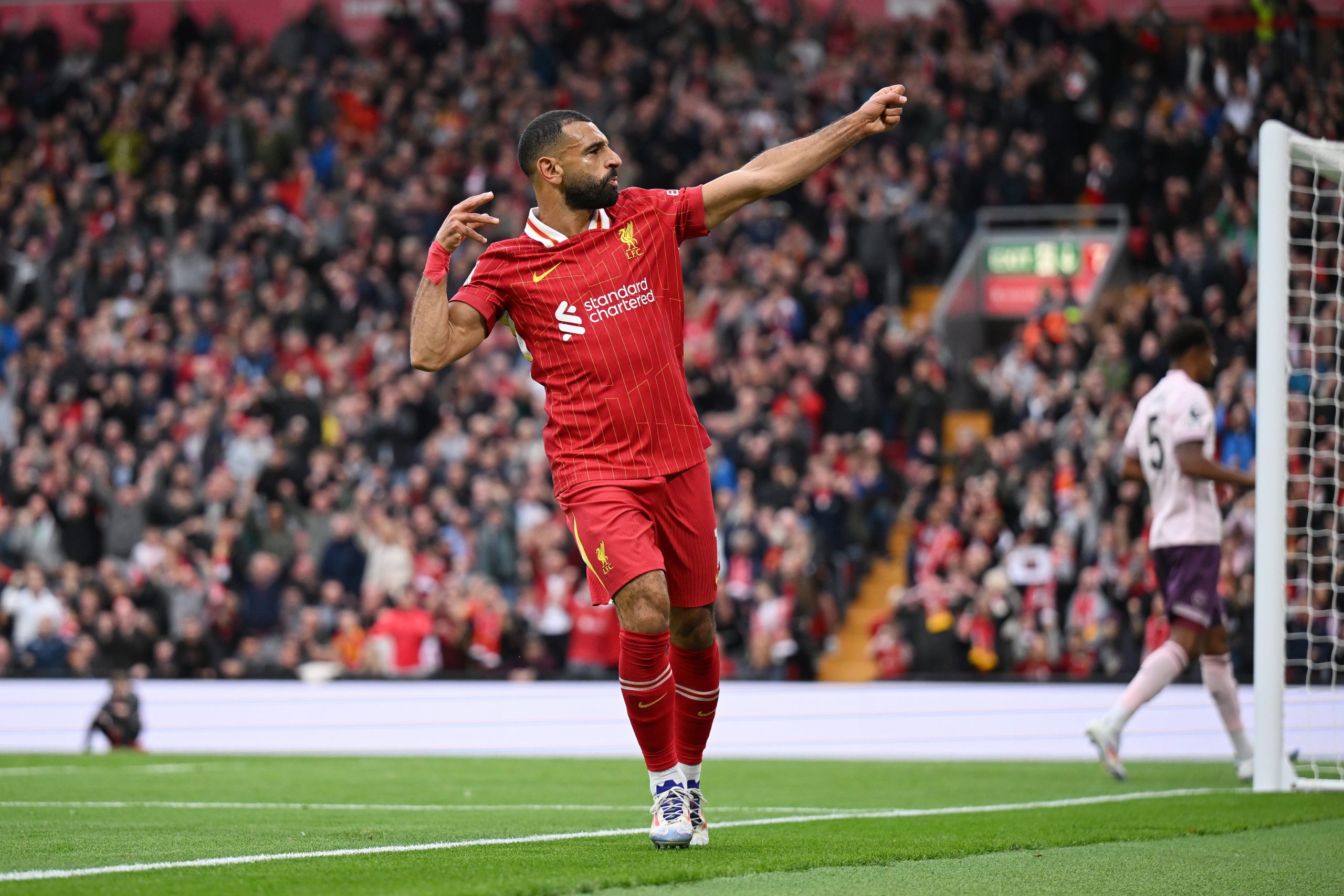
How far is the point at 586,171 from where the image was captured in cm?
614

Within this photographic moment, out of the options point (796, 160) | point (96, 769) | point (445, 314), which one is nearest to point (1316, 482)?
point (796, 160)

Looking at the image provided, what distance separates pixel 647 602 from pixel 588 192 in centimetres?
146

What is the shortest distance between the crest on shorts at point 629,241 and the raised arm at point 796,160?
0.30 m

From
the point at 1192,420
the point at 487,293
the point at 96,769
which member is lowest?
the point at 96,769

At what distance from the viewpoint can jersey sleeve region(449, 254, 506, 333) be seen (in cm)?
609

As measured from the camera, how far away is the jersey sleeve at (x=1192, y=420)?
30.6ft

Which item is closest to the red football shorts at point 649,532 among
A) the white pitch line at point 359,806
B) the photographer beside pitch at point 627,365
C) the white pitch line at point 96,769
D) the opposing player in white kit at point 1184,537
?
the photographer beside pitch at point 627,365

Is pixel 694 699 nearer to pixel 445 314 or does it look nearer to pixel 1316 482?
pixel 445 314

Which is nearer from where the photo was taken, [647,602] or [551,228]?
[647,602]

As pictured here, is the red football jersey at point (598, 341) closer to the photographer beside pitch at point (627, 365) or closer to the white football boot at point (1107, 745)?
the photographer beside pitch at point (627, 365)

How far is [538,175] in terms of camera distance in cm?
621

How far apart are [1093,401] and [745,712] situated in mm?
4969

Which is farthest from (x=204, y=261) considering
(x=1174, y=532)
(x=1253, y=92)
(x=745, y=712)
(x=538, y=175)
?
(x=538, y=175)

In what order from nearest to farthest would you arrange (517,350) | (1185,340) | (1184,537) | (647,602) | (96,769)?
1. (647,602)
2. (1184,537)
3. (1185,340)
4. (96,769)
5. (517,350)
